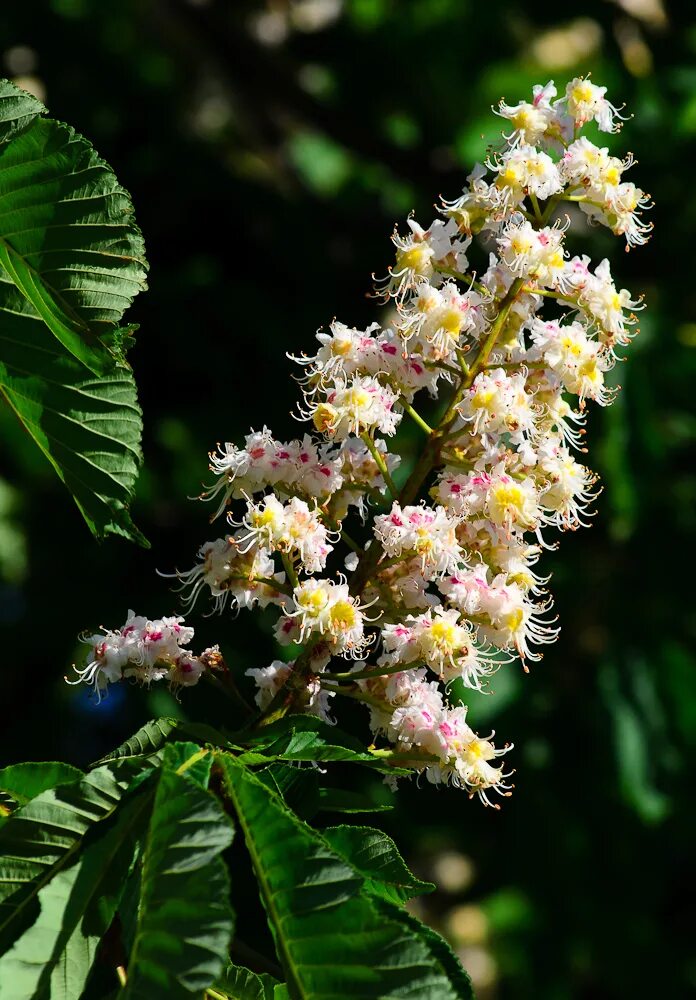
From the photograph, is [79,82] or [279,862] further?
[79,82]

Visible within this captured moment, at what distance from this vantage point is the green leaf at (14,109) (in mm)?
1201

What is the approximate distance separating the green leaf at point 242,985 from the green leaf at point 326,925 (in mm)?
167

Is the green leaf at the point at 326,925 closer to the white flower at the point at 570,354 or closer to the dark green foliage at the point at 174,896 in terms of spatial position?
the dark green foliage at the point at 174,896

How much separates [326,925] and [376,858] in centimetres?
18

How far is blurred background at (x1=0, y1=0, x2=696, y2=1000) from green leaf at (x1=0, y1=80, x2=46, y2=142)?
1642mm

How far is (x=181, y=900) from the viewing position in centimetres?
96

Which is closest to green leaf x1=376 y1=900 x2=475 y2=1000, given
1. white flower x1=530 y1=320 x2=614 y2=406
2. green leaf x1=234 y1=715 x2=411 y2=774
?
green leaf x1=234 y1=715 x2=411 y2=774

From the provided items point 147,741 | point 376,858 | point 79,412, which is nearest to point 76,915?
point 147,741

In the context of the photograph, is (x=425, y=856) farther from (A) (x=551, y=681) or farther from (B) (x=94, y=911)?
(B) (x=94, y=911)

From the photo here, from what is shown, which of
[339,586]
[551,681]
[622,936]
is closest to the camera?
[339,586]

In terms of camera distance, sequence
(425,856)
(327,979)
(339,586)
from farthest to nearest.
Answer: (425,856) → (339,586) → (327,979)

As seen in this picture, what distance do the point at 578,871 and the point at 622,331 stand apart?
9.08ft

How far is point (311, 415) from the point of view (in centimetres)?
127

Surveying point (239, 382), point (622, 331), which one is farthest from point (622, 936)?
point (622, 331)
